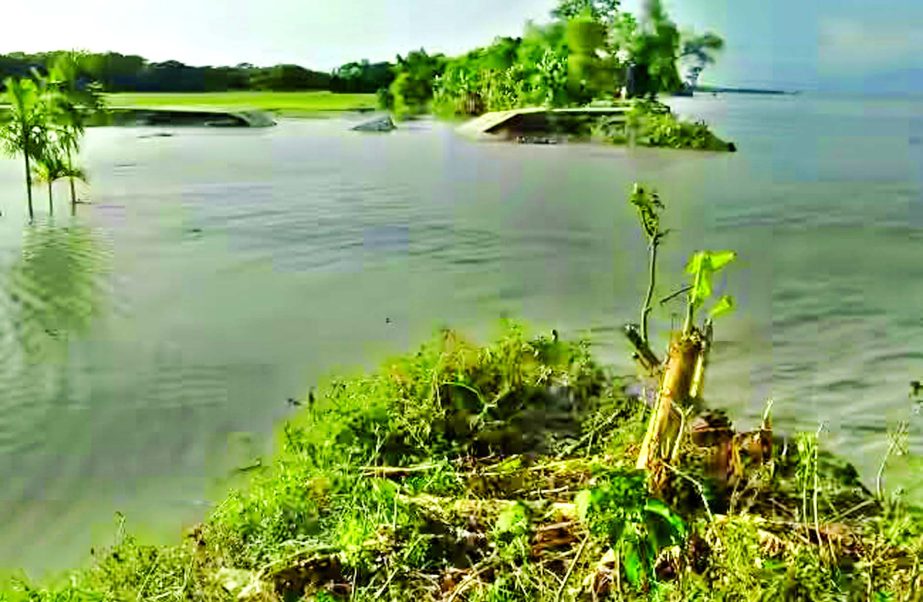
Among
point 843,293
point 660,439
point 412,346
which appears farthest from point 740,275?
point 660,439

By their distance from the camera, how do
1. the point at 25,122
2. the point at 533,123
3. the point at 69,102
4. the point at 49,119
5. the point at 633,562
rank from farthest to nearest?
the point at 533,123 < the point at 69,102 < the point at 49,119 < the point at 25,122 < the point at 633,562

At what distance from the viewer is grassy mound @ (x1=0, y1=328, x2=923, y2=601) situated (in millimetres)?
1545

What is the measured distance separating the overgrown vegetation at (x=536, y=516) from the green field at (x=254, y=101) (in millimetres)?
4073

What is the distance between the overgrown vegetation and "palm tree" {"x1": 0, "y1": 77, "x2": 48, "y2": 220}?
322 cm

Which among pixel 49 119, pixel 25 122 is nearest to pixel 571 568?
pixel 25 122

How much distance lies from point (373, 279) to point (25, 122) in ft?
7.11

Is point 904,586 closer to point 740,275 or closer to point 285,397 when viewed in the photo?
point 285,397

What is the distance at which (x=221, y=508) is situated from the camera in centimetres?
200

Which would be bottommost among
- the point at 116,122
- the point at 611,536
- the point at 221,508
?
the point at 221,508

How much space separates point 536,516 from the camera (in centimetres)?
178

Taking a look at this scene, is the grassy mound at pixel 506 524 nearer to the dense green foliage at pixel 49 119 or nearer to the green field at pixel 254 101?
the dense green foliage at pixel 49 119

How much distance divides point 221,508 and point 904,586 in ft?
4.14

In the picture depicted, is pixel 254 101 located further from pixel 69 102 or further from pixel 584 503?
pixel 584 503

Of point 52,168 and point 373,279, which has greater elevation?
point 52,168
